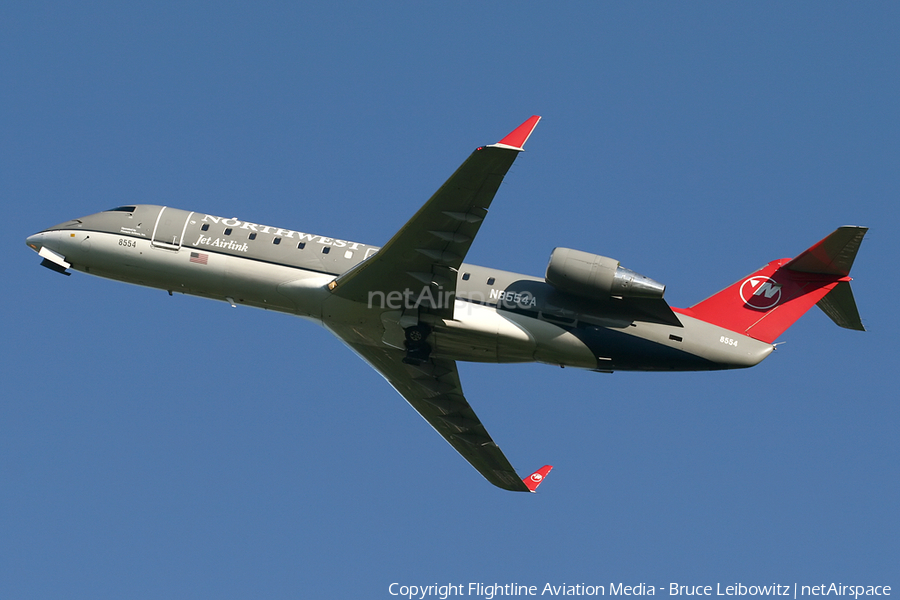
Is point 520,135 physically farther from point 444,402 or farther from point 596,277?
point 444,402

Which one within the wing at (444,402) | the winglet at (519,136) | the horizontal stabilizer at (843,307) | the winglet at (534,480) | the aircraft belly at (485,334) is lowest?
the winglet at (534,480)

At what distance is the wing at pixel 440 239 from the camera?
87.9ft

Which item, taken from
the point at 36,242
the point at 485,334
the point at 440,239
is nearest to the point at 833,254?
the point at 485,334

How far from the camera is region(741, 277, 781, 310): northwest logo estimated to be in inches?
1262

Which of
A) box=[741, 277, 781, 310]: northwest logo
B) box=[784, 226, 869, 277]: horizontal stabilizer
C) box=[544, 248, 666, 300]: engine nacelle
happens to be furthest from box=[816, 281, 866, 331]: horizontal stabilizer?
box=[544, 248, 666, 300]: engine nacelle

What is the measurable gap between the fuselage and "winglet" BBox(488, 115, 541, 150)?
6051 mm

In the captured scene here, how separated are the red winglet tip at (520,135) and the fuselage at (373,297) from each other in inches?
239

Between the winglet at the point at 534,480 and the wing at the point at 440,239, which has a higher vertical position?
the wing at the point at 440,239

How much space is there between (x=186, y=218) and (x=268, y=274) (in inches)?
165

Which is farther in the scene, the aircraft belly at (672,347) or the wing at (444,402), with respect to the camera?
the wing at (444,402)

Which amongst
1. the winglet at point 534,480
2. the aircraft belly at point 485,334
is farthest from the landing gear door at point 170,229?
the winglet at point 534,480

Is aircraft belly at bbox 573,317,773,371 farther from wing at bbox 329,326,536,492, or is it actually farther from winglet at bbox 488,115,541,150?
winglet at bbox 488,115,541,150

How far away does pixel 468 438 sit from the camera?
37594mm

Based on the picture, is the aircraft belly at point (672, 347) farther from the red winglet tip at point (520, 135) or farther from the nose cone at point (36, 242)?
the nose cone at point (36, 242)
